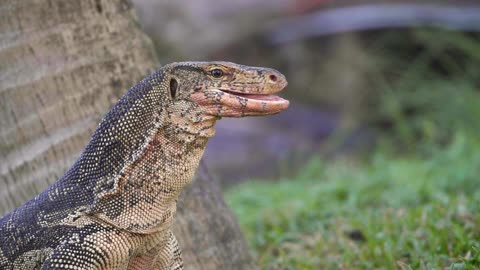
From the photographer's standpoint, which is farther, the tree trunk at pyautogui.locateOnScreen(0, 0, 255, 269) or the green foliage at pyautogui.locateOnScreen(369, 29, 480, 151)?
the green foliage at pyautogui.locateOnScreen(369, 29, 480, 151)

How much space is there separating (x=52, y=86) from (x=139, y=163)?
142 centimetres

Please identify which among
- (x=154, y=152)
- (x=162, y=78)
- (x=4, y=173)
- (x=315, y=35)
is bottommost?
(x=315, y=35)

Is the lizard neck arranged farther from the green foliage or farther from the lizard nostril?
the green foliage

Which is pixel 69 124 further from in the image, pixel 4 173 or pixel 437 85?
pixel 437 85

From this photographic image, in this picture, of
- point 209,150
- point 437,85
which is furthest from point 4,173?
point 437,85

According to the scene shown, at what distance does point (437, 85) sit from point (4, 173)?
8779 millimetres

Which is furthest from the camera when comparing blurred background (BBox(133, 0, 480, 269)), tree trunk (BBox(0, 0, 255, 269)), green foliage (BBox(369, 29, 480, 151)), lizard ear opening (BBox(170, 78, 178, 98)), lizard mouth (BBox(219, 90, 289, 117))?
green foliage (BBox(369, 29, 480, 151))

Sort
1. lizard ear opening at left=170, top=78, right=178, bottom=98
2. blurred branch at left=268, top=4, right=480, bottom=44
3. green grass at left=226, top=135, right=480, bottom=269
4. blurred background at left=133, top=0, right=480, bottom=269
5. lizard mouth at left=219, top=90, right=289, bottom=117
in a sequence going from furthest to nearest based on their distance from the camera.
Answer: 1. blurred branch at left=268, top=4, right=480, bottom=44
2. blurred background at left=133, top=0, right=480, bottom=269
3. green grass at left=226, top=135, right=480, bottom=269
4. lizard ear opening at left=170, top=78, right=178, bottom=98
5. lizard mouth at left=219, top=90, right=289, bottom=117

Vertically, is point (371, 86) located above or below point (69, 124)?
below

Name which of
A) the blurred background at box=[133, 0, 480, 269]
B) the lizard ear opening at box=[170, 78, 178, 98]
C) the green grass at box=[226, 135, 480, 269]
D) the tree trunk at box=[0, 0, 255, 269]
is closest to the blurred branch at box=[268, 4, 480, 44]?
the blurred background at box=[133, 0, 480, 269]

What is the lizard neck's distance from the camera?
344 centimetres

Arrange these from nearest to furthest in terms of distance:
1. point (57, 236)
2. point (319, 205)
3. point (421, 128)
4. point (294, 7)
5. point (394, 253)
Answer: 1. point (57, 236)
2. point (394, 253)
3. point (319, 205)
4. point (421, 128)
5. point (294, 7)

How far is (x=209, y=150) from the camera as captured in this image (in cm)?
1241

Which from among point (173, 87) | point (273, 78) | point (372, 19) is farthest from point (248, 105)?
point (372, 19)
